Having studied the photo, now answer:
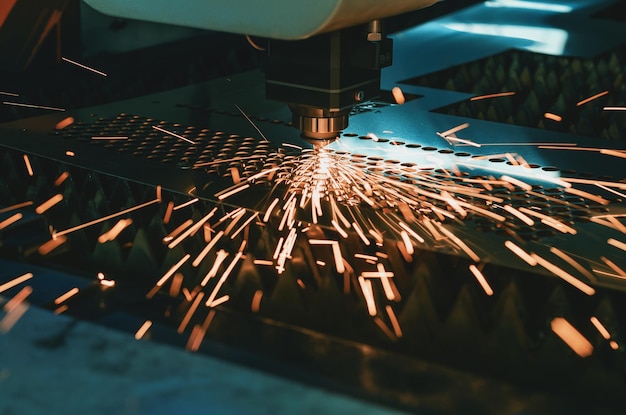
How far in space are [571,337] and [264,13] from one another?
0.94 metres

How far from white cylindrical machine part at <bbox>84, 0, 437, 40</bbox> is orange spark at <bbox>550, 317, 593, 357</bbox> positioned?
2.41 ft

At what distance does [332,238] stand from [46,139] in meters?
1.25

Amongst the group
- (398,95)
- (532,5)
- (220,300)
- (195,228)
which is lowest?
(220,300)

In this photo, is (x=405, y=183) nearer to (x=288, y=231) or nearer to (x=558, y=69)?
(x=288, y=231)

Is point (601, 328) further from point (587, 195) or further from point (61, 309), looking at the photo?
point (61, 309)

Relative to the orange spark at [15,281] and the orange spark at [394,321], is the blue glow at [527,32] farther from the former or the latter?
the orange spark at [15,281]

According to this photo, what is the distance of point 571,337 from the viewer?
6.24ft

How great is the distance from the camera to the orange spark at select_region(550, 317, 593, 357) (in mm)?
1880

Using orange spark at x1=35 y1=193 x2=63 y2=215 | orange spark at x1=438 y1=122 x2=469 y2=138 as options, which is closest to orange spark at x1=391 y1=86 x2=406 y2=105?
orange spark at x1=438 y1=122 x2=469 y2=138

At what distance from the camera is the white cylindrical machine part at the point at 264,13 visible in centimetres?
148

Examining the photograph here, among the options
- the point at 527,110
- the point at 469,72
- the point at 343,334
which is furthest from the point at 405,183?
the point at 469,72

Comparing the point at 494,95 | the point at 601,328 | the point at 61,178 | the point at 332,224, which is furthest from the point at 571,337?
the point at 494,95

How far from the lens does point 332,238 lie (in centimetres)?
222

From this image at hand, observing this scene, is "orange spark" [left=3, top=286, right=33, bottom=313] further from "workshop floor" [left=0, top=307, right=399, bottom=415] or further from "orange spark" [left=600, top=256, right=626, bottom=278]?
"orange spark" [left=600, top=256, right=626, bottom=278]
